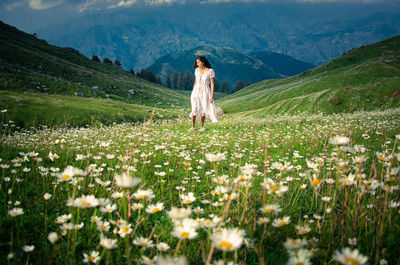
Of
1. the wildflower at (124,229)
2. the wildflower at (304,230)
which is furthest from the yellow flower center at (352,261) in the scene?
the wildflower at (124,229)

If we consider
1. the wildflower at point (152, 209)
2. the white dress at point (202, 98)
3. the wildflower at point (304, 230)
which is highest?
the white dress at point (202, 98)

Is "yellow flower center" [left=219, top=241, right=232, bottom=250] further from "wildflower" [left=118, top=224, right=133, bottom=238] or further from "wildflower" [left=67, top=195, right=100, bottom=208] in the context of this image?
"wildflower" [left=67, top=195, right=100, bottom=208]

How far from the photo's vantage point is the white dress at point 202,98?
1262cm

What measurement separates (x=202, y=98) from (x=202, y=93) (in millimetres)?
305

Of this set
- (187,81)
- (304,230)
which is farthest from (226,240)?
(187,81)

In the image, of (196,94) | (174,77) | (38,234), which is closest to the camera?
(38,234)

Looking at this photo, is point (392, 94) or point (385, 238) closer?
point (385, 238)

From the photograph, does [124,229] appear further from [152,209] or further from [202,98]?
[202,98]

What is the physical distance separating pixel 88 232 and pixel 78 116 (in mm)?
25516

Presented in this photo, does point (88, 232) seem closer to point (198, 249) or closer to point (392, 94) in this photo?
point (198, 249)

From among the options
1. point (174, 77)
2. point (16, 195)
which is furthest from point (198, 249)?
point (174, 77)

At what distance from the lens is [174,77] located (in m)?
190

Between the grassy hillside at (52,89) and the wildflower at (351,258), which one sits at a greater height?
the grassy hillside at (52,89)

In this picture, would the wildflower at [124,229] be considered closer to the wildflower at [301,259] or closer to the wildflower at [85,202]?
the wildflower at [85,202]
